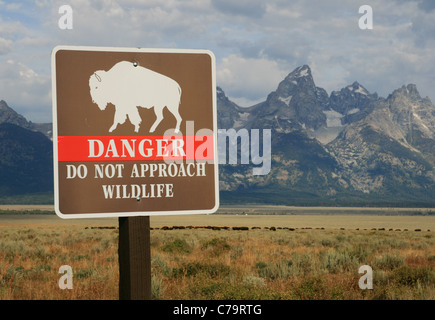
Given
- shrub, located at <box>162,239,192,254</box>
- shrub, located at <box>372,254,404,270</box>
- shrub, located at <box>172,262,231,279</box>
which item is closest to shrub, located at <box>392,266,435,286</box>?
shrub, located at <box>372,254,404,270</box>

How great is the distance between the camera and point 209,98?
16.4ft

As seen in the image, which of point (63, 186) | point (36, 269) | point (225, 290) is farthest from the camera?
point (36, 269)

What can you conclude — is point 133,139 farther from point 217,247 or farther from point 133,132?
point 217,247

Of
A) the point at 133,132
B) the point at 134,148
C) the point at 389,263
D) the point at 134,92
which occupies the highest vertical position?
the point at 134,92

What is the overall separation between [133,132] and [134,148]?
0.16 meters

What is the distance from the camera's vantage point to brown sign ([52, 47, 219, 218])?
15.4 ft

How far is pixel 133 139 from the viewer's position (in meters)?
4.82

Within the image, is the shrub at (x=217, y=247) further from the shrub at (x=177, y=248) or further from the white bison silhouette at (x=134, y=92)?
the white bison silhouette at (x=134, y=92)

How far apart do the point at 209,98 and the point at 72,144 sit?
1.40 m

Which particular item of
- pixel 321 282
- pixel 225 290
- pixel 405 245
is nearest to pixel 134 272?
pixel 225 290

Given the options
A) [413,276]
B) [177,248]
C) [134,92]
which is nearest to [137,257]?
[134,92]

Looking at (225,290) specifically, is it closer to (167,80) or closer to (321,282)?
(321,282)

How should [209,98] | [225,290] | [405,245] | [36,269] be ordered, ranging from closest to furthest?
[209,98] < [225,290] < [36,269] < [405,245]

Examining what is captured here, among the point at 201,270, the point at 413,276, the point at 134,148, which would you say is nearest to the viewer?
the point at 134,148
